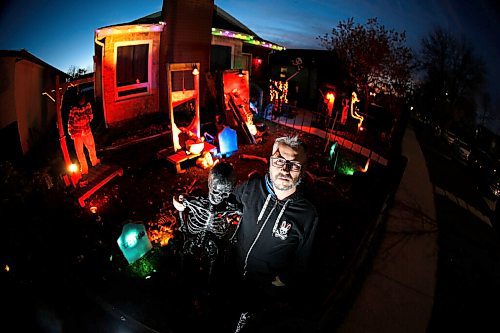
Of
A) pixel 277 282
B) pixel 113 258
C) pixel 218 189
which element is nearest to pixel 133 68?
pixel 113 258

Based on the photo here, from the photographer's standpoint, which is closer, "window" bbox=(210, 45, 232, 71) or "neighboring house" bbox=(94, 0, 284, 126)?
"neighboring house" bbox=(94, 0, 284, 126)

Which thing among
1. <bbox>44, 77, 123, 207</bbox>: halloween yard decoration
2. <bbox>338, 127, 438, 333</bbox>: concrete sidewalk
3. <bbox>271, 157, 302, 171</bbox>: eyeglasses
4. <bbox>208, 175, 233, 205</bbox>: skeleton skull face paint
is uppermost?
<bbox>271, 157, 302, 171</bbox>: eyeglasses

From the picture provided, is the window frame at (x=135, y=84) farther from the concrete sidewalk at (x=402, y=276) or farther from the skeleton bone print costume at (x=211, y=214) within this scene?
the concrete sidewalk at (x=402, y=276)

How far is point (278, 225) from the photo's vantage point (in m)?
3.39

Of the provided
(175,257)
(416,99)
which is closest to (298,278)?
(175,257)

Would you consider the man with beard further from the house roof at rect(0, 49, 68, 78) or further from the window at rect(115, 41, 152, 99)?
the window at rect(115, 41, 152, 99)

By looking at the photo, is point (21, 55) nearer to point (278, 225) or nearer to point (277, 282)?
point (278, 225)

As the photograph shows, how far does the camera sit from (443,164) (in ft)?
44.5

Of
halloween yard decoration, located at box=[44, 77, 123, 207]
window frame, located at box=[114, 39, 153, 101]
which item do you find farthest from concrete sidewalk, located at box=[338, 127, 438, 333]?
window frame, located at box=[114, 39, 153, 101]

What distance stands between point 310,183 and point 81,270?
21.9 feet

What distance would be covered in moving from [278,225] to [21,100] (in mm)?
8788

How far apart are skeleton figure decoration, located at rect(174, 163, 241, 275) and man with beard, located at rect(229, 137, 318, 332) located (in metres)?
0.25

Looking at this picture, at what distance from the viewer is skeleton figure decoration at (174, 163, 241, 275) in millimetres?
3480

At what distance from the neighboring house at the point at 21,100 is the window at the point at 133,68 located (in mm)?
2660
